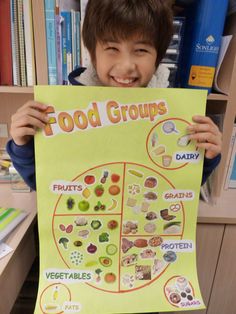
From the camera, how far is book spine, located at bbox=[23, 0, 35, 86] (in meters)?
0.79

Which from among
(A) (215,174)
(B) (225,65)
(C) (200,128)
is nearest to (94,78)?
(C) (200,128)

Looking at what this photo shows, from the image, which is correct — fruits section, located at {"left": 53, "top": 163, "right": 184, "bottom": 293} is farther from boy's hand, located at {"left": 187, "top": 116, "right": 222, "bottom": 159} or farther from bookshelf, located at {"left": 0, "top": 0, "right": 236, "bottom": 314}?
bookshelf, located at {"left": 0, "top": 0, "right": 236, "bottom": 314}

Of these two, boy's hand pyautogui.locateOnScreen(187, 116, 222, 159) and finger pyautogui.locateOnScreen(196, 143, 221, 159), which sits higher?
boy's hand pyautogui.locateOnScreen(187, 116, 222, 159)

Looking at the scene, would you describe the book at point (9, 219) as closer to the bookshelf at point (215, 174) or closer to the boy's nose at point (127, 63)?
the bookshelf at point (215, 174)

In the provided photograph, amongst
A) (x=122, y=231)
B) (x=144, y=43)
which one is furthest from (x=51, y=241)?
(x=144, y=43)

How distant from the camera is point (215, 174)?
0.96 meters

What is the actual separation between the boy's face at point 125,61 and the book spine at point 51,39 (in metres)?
0.24

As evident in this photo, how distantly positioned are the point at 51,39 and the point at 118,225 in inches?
24.0

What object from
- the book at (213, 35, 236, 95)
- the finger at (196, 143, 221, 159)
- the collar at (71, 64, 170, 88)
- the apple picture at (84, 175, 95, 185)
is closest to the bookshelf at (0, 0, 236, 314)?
the book at (213, 35, 236, 95)

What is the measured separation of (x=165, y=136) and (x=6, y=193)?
0.66 metres

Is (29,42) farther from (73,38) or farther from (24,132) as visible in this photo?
(24,132)

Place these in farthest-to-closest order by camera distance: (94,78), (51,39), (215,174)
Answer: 1. (215,174)
2. (51,39)
3. (94,78)

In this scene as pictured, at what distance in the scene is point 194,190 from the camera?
62cm

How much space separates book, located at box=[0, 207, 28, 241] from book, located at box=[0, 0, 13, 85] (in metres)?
0.43
